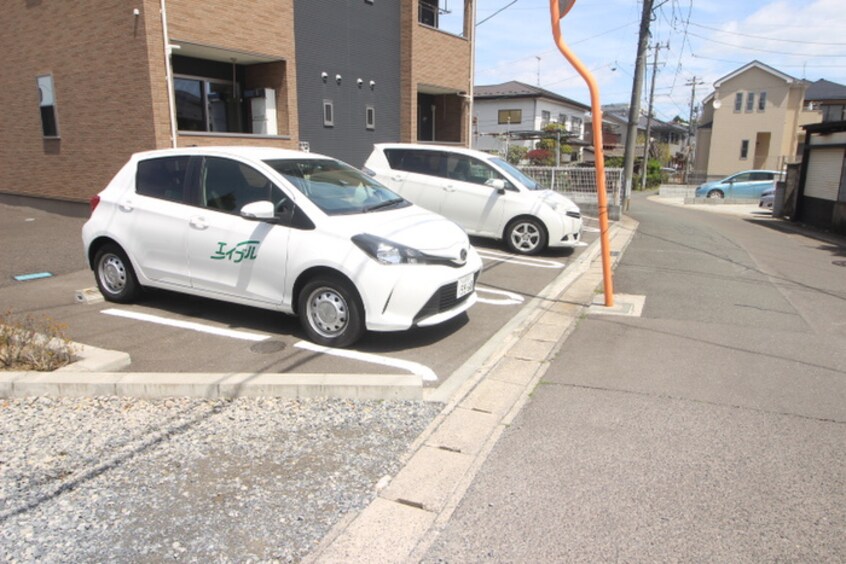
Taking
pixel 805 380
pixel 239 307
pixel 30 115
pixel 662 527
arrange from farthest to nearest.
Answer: pixel 30 115 → pixel 239 307 → pixel 805 380 → pixel 662 527

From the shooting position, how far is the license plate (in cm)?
540

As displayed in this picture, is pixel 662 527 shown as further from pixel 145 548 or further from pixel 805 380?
pixel 805 380

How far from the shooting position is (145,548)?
106 inches

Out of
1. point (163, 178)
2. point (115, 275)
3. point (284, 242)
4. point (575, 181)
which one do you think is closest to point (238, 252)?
point (284, 242)

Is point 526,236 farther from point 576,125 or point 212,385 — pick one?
point 576,125

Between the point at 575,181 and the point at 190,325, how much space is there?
12865 millimetres

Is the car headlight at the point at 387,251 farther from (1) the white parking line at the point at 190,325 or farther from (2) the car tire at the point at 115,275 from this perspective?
(2) the car tire at the point at 115,275

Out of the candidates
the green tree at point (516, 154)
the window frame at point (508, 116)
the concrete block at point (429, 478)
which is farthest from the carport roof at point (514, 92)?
the concrete block at point (429, 478)

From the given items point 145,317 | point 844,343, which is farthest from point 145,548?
point 844,343

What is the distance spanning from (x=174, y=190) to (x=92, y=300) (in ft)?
5.74

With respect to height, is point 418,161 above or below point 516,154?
below

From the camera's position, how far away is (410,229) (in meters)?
5.40

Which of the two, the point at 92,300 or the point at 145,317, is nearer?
the point at 145,317

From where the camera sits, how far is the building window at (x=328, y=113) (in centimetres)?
1479
